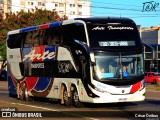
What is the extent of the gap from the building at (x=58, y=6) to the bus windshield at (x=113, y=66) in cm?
12802

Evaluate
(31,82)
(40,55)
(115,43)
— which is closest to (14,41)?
(31,82)

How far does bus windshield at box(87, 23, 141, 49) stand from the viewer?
18672mm

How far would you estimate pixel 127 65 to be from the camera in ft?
61.5

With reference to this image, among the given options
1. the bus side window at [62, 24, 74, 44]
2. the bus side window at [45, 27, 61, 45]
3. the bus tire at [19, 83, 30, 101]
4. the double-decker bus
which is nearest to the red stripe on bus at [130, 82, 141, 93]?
the double-decker bus

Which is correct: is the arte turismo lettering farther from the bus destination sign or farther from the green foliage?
the green foliage

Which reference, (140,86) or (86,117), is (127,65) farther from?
(86,117)

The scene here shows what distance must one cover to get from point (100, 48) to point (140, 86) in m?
2.32

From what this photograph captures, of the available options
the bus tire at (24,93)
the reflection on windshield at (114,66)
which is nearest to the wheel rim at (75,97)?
the reflection on windshield at (114,66)

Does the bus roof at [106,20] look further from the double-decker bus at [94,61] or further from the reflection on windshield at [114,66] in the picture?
the reflection on windshield at [114,66]

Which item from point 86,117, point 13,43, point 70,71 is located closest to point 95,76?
point 70,71

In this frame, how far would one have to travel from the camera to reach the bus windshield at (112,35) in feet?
61.3

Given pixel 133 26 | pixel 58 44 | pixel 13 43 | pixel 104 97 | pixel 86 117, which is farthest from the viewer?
pixel 13 43

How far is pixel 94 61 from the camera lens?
18.4 metres

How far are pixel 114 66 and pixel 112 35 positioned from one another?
4.36 ft
